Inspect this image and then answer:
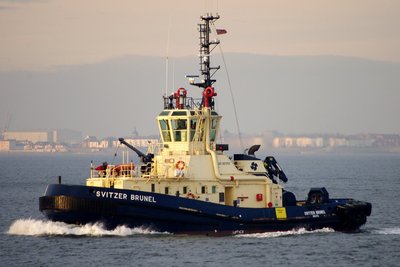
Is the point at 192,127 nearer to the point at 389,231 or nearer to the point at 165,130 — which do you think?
the point at 165,130

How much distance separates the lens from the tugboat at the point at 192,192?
120 feet

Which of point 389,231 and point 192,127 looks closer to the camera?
point 192,127

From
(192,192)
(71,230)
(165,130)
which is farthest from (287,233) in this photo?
(71,230)

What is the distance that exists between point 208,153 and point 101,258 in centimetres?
A: 737

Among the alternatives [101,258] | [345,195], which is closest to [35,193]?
[345,195]

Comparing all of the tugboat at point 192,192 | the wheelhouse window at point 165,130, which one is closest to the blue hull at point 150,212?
the tugboat at point 192,192

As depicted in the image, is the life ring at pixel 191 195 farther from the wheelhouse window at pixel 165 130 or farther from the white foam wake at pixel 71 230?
the wheelhouse window at pixel 165 130

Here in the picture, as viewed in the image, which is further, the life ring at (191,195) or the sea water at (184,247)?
the life ring at (191,195)

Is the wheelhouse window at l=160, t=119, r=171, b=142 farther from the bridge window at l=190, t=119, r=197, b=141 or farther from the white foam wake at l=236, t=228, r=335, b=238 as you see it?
Answer: the white foam wake at l=236, t=228, r=335, b=238

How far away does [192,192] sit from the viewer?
125 ft

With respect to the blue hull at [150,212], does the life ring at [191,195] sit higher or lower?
higher

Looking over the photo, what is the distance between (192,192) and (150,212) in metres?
2.14

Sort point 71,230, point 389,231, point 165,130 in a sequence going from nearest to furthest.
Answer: point 71,230, point 165,130, point 389,231

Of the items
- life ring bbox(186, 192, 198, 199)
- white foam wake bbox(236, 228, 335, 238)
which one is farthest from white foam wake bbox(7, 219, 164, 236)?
white foam wake bbox(236, 228, 335, 238)
